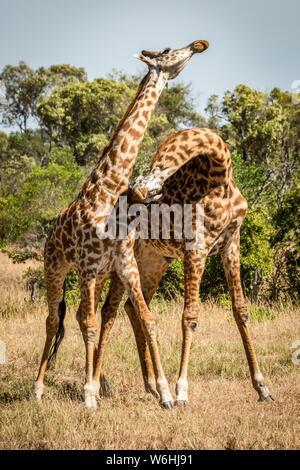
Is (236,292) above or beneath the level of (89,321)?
above

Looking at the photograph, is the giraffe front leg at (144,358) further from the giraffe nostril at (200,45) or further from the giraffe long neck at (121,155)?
the giraffe nostril at (200,45)

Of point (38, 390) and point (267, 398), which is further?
point (38, 390)

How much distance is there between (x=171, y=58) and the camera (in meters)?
5.10

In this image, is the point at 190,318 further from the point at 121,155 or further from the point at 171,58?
the point at 171,58

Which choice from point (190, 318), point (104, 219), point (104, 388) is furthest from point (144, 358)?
point (104, 219)

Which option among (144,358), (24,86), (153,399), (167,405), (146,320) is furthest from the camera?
(24,86)

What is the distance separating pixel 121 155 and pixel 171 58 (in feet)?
3.64

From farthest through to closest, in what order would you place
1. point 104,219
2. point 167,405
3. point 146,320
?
point 104,219 < point 146,320 < point 167,405

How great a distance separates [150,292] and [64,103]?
29.7 metres

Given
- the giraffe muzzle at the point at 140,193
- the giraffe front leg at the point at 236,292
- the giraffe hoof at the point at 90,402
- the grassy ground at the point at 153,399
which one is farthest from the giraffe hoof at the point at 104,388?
the giraffe muzzle at the point at 140,193

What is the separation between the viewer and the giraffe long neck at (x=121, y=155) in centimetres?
502

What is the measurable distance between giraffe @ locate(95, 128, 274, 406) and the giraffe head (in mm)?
652

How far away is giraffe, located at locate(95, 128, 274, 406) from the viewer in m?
4.90

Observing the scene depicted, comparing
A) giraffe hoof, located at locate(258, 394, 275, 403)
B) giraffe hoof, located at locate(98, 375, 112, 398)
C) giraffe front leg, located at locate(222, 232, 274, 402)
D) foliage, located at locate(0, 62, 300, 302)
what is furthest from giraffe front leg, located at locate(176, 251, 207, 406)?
foliage, located at locate(0, 62, 300, 302)
